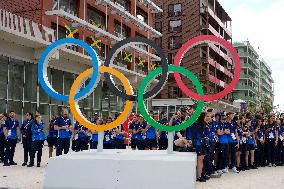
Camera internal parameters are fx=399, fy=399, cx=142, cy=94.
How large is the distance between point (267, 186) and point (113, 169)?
4.11 meters

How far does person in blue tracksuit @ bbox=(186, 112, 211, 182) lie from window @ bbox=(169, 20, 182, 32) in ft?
155

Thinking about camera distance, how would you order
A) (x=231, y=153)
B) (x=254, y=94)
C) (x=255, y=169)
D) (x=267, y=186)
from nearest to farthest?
(x=267, y=186) → (x=231, y=153) → (x=255, y=169) → (x=254, y=94)

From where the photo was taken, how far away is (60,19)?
1137 inches

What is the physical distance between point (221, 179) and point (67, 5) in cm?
2305

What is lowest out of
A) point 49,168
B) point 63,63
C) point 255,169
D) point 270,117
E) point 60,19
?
point 255,169

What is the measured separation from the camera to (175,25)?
57031mm

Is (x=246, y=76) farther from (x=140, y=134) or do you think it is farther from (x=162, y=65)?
(x=162, y=65)

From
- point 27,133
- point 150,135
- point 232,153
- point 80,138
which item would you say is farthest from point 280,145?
point 27,133

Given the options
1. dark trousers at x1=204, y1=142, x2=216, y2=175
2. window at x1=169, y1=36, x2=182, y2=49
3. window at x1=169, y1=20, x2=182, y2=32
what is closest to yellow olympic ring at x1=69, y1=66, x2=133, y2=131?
dark trousers at x1=204, y1=142, x2=216, y2=175

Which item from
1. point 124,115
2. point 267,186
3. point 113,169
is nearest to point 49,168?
point 113,169

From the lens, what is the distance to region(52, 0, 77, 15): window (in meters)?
28.5

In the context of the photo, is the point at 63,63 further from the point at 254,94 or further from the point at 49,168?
the point at 254,94

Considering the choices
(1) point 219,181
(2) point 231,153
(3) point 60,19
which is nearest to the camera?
(1) point 219,181

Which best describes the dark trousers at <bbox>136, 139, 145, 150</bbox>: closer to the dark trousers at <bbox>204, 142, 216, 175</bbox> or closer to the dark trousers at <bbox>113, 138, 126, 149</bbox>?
the dark trousers at <bbox>113, 138, 126, 149</bbox>
